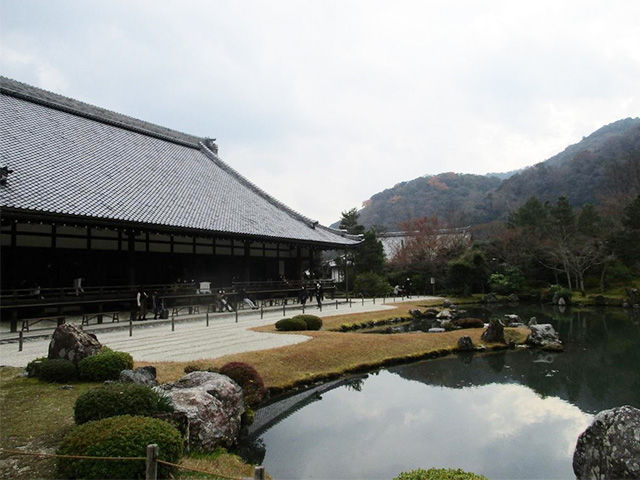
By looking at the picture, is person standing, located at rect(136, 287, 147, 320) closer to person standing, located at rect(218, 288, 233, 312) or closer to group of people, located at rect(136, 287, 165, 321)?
group of people, located at rect(136, 287, 165, 321)

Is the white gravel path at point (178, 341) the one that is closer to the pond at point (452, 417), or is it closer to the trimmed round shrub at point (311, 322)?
the trimmed round shrub at point (311, 322)

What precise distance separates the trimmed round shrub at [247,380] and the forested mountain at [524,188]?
169ft

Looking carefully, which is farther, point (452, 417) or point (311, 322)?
point (311, 322)

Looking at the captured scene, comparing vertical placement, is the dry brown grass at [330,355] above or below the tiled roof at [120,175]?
below

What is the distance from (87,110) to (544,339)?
27.7m

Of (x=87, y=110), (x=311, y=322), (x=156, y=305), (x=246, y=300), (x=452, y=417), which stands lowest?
(x=452, y=417)

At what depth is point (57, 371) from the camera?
869cm

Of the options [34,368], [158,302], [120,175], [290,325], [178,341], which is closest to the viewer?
[34,368]

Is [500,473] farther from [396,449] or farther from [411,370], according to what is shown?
[411,370]

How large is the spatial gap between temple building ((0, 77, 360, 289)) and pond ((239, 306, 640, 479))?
38.2 ft

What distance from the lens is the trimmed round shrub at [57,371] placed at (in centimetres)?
870

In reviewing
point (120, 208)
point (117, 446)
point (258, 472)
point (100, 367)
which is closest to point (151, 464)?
point (117, 446)

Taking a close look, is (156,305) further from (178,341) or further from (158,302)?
(178,341)

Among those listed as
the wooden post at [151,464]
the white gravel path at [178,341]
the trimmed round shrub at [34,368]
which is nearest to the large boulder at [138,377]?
the trimmed round shrub at [34,368]
